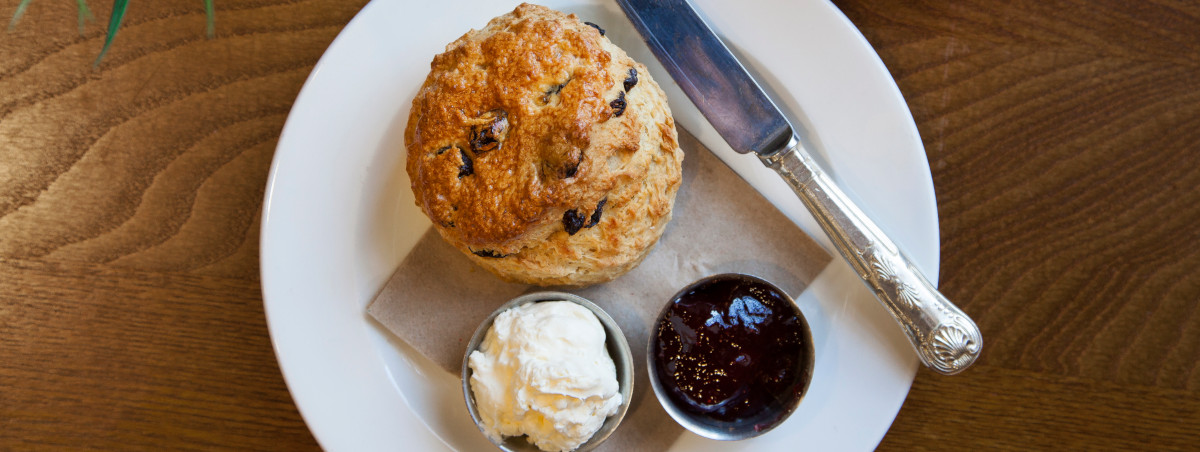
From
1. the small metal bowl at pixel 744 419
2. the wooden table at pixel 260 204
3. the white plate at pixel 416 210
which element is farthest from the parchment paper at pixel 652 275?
the wooden table at pixel 260 204

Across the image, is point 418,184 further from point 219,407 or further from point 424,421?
point 219,407

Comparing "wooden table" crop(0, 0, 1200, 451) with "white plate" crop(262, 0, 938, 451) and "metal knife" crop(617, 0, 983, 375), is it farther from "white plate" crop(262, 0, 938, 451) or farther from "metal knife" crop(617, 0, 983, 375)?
"metal knife" crop(617, 0, 983, 375)

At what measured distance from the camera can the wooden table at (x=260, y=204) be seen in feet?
8.94

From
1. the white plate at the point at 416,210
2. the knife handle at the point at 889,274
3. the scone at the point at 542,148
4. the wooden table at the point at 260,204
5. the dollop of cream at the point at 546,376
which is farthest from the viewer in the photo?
the wooden table at the point at 260,204

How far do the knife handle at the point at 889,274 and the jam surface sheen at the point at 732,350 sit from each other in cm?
31

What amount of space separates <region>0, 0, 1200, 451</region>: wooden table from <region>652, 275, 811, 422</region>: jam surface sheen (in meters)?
0.81

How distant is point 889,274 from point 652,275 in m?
0.83

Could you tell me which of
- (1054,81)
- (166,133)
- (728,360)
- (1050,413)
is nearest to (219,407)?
(166,133)

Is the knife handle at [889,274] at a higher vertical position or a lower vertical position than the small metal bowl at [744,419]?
higher

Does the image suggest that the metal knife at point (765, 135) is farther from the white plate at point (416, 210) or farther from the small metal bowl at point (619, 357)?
the small metal bowl at point (619, 357)

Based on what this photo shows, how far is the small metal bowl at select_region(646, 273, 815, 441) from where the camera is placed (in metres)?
2.31

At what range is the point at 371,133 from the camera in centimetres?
254

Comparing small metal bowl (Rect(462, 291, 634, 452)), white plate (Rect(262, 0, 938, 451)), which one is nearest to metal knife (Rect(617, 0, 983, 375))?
white plate (Rect(262, 0, 938, 451))

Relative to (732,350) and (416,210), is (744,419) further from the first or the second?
(416,210)
